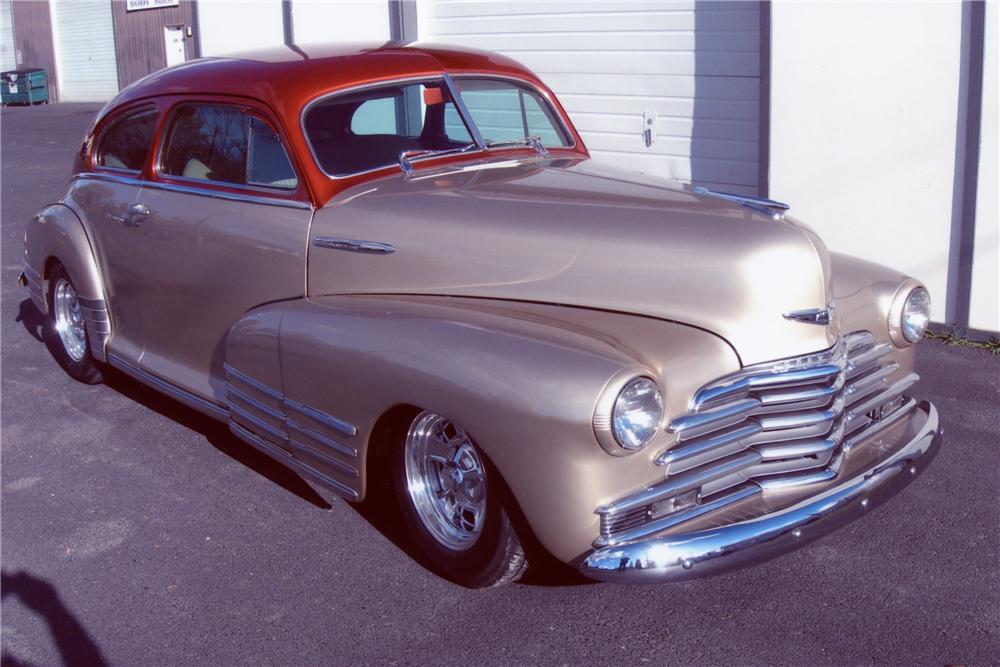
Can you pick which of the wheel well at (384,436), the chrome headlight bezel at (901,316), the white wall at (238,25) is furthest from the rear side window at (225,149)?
the white wall at (238,25)

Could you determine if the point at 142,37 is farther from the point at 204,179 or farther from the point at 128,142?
the point at 204,179

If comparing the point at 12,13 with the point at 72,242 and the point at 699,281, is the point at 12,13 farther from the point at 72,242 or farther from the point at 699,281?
the point at 699,281

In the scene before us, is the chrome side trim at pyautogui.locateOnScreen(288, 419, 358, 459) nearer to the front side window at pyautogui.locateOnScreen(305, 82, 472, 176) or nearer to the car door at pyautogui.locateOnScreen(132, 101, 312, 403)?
the car door at pyautogui.locateOnScreen(132, 101, 312, 403)

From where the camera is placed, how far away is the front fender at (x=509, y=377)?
3023 millimetres

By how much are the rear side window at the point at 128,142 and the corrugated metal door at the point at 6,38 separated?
29.5m

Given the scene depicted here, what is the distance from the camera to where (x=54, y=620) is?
358cm

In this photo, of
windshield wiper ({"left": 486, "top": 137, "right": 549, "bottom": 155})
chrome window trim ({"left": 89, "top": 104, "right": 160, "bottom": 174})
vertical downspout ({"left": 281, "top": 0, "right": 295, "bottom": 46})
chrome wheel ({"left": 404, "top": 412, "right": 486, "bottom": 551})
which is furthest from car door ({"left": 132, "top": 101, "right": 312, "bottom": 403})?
vertical downspout ({"left": 281, "top": 0, "right": 295, "bottom": 46})

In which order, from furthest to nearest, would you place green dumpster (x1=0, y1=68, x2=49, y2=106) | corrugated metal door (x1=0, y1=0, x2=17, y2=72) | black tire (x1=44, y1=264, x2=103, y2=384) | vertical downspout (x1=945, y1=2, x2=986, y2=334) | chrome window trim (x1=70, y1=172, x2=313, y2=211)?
1. corrugated metal door (x1=0, y1=0, x2=17, y2=72)
2. green dumpster (x1=0, y1=68, x2=49, y2=106)
3. vertical downspout (x1=945, y1=2, x2=986, y2=334)
4. black tire (x1=44, y1=264, x2=103, y2=384)
5. chrome window trim (x1=70, y1=172, x2=313, y2=211)

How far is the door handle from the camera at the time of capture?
4.95m

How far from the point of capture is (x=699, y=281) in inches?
135

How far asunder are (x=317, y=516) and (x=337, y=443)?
0.65 meters

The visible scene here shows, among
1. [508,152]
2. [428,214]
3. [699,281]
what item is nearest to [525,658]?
A: [699,281]

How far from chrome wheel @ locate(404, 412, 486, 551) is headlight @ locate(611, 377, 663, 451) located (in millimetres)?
602

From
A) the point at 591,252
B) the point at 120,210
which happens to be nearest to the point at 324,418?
the point at 591,252
